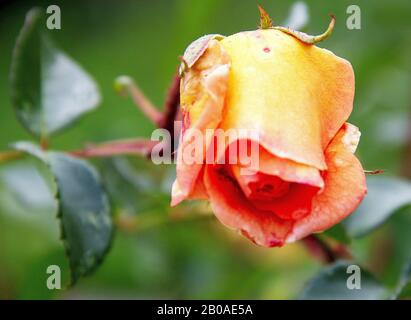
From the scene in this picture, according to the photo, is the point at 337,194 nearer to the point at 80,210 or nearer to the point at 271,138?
the point at 271,138

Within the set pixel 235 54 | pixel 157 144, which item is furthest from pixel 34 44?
pixel 235 54

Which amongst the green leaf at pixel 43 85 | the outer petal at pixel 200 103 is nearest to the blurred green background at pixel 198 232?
the green leaf at pixel 43 85

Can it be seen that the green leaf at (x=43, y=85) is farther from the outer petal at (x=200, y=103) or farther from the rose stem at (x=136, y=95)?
the outer petal at (x=200, y=103)

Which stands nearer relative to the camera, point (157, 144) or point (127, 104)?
point (157, 144)

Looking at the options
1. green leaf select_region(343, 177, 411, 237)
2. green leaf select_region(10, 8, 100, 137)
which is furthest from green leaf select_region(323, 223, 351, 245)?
green leaf select_region(10, 8, 100, 137)

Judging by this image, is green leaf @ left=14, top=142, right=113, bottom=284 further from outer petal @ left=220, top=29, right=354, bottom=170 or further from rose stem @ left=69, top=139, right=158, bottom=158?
outer petal @ left=220, top=29, right=354, bottom=170

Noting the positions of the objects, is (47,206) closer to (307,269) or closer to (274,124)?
(307,269)
